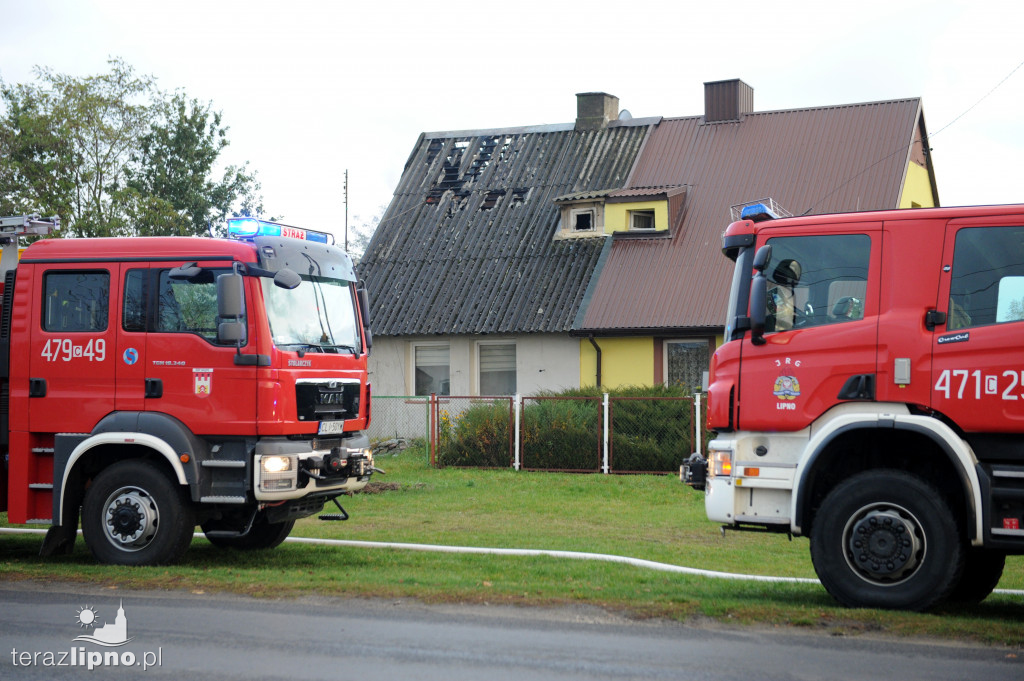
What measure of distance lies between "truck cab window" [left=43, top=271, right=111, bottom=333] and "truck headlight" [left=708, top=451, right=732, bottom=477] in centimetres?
603

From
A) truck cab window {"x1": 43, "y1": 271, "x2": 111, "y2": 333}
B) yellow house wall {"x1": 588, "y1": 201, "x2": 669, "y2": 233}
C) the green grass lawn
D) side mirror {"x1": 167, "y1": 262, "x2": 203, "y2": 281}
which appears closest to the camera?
the green grass lawn

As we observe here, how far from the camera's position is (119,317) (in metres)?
11.1

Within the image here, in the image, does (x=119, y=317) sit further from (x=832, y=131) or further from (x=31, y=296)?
(x=832, y=131)

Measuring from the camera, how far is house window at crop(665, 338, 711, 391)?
24547 mm

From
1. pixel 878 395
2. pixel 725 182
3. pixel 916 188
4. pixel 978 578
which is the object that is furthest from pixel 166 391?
pixel 916 188

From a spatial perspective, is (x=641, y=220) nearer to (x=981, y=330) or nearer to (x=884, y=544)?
(x=981, y=330)

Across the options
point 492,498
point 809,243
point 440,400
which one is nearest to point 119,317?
point 809,243

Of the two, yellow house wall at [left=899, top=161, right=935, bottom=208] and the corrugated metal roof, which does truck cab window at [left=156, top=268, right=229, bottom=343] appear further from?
yellow house wall at [left=899, top=161, right=935, bottom=208]

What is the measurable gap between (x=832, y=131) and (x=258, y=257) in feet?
65.3

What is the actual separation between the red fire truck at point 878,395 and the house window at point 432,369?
18.3 metres

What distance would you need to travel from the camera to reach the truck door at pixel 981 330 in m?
8.45

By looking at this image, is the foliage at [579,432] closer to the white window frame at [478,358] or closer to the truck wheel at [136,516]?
the white window frame at [478,358]

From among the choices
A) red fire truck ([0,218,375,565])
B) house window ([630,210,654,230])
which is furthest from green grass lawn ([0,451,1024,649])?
house window ([630,210,654,230])

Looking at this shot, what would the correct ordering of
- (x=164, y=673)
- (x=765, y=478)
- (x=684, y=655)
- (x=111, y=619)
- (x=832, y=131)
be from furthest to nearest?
(x=832, y=131) < (x=765, y=478) < (x=111, y=619) < (x=684, y=655) < (x=164, y=673)
